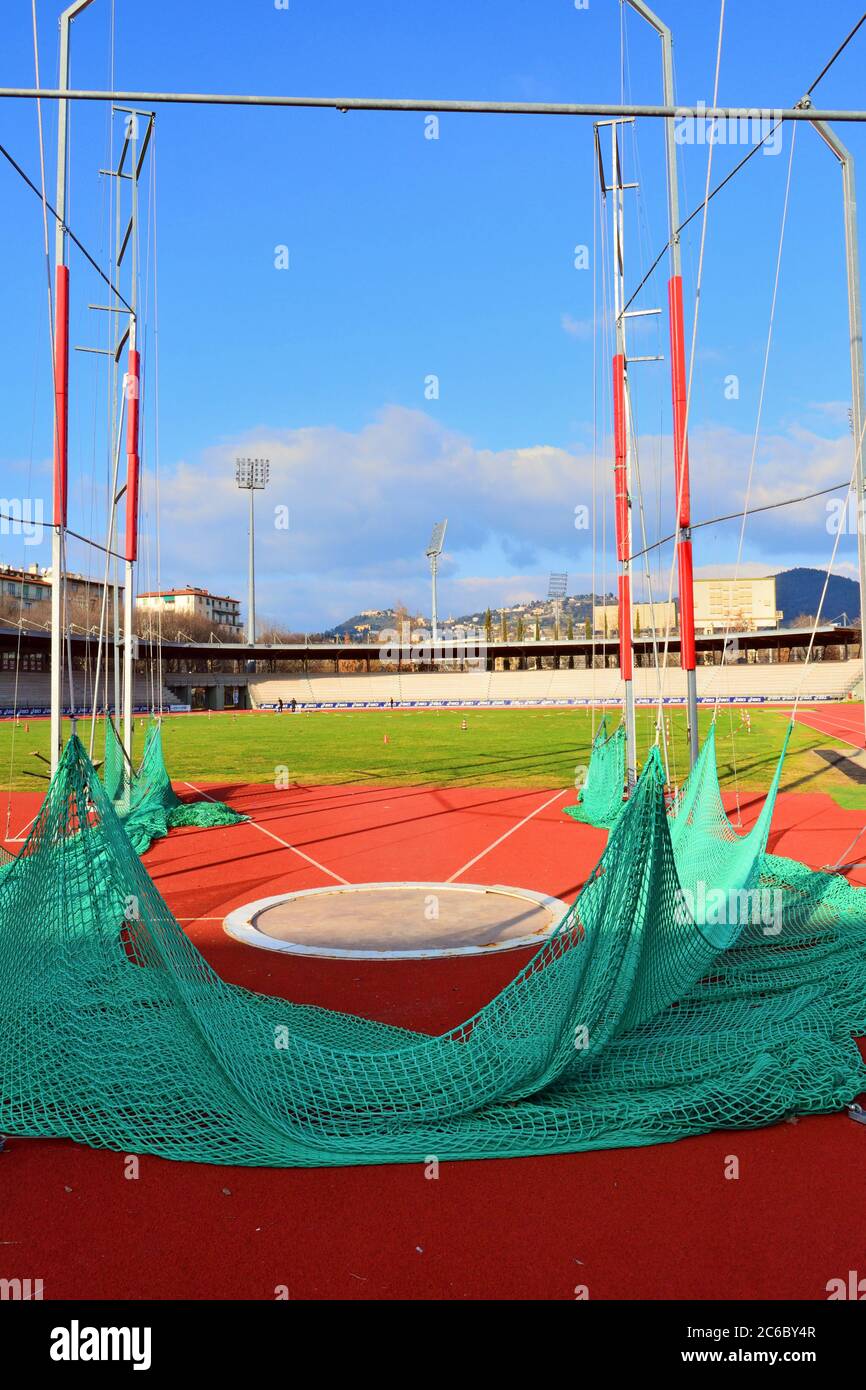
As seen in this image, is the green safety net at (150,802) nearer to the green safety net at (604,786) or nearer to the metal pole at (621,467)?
the green safety net at (604,786)

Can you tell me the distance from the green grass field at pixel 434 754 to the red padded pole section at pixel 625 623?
5.12m

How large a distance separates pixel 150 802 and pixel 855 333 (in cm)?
1179

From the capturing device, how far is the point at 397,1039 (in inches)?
218

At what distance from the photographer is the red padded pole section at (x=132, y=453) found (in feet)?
47.6

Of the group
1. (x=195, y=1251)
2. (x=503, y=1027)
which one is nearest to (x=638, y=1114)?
(x=503, y=1027)

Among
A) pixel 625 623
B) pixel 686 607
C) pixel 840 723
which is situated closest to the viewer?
pixel 686 607

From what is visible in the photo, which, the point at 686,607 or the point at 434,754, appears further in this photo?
the point at 434,754

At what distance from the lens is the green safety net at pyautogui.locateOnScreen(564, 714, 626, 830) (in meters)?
14.3

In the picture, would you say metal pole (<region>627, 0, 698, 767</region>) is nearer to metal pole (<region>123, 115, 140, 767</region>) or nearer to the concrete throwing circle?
the concrete throwing circle

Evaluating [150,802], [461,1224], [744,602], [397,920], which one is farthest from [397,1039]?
[744,602]

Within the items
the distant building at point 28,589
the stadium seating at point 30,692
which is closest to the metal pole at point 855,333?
the stadium seating at point 30,692

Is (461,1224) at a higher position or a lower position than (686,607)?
lower

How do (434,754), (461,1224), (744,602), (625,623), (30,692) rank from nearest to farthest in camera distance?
(461,1224) < (625,623) < (434,754) < (30,692) < (744,602)

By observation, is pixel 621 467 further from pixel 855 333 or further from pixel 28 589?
pixel 28 589
